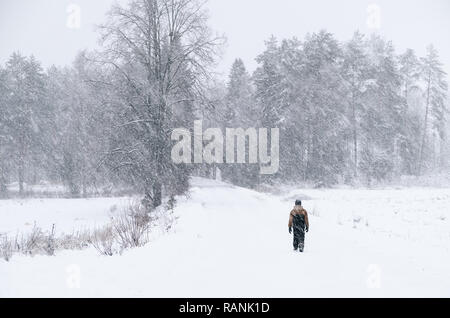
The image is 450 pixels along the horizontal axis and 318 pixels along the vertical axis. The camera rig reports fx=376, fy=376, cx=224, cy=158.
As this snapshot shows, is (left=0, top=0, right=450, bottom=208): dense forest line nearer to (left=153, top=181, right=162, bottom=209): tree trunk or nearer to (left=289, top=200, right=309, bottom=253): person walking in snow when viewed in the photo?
(left=153, top=181, right=162, bottom=209): tree trunk

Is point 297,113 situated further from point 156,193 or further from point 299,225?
point 299,225

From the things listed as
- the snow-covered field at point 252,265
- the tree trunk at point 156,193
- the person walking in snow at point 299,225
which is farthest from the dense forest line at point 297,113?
the person walking in snow at point 299,225

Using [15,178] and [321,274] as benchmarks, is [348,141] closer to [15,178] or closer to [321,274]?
[321,274]

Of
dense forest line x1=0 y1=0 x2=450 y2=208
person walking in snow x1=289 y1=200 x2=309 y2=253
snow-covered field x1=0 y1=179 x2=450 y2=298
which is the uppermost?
dense forest line x1=0 y1=0 x2=450 y2=208

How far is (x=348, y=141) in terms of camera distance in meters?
42.2

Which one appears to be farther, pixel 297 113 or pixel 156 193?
pixel 297 113

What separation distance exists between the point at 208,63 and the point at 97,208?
1161cm

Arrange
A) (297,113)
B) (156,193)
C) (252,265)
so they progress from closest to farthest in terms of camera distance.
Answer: (252,265)
(156,193)
(297,113)

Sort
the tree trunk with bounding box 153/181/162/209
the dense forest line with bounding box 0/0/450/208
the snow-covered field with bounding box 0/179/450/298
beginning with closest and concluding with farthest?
the snow-covered field with bounding box 0/179/450/298 < the tree trunk with bounding box 153/181/162/209 < the dense forest line with bounding box 0/0/450/208

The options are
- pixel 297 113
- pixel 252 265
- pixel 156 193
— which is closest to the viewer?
pixel 252 265

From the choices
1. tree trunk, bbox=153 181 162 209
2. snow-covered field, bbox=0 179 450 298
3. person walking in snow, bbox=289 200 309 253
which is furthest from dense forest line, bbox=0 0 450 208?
person walking in snow, bbox=289 200 309 253

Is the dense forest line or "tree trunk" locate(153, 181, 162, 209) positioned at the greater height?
the dense forest line

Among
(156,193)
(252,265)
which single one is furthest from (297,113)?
(252,265)

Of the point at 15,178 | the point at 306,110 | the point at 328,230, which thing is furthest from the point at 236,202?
the point at 15,178
